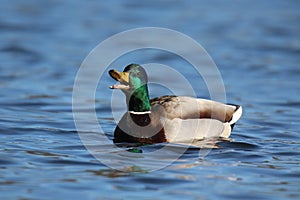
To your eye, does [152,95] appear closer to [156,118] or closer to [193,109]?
[193,109]

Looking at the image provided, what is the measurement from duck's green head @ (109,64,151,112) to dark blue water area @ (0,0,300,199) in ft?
1.91

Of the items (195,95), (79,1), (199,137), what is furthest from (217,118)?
(79,1)

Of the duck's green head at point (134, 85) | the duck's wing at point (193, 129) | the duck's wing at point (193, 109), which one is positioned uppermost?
the duck's green head at point (134, 85)

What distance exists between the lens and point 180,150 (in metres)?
9.40

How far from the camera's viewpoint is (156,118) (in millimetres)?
9797

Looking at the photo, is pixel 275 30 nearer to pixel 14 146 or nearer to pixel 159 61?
pixel 159 61

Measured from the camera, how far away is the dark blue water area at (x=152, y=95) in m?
7.92

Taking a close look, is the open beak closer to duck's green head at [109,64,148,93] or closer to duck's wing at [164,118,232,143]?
duck's green head at [109,64,148,93]

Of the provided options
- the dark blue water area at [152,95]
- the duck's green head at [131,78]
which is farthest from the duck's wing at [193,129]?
the duck's green head at [131,78]

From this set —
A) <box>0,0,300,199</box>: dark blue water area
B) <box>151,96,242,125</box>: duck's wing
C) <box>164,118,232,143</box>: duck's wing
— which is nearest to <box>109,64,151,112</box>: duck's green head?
<box>151,96,242,125</box>: duck's wing

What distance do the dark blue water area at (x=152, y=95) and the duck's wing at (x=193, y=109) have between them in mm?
314

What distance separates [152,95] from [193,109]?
3403 mm

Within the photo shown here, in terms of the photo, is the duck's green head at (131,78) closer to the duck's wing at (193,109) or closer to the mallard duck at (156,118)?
the mallard duck at (156,118)

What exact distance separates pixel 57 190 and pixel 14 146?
2.01 meters
